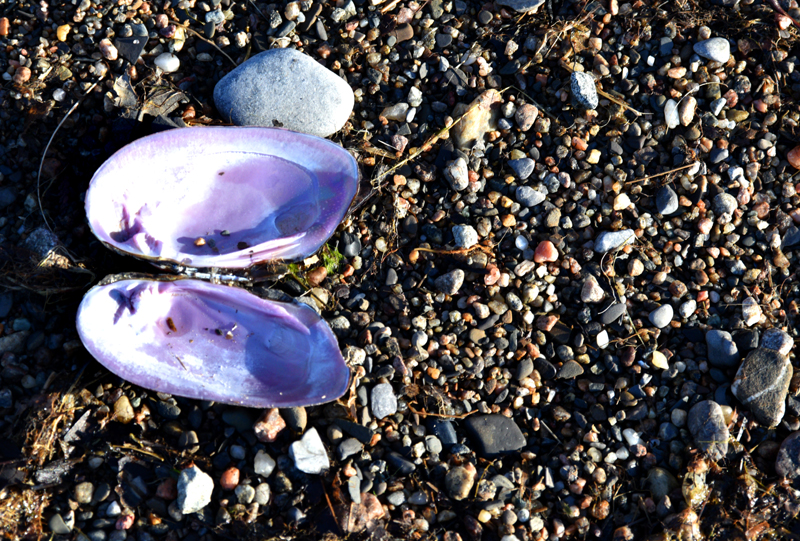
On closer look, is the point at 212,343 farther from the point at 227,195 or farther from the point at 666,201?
the point at 666,201

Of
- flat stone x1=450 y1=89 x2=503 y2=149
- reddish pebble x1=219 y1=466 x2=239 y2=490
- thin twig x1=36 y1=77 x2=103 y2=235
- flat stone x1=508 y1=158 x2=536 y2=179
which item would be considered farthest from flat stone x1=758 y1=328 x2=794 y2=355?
thin twig x1=36 y1=77 x2=103 y2=235

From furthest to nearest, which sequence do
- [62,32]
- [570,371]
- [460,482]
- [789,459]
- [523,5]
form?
[523,5] < [62,32] < [570,371] < [789,459] < [460,482]

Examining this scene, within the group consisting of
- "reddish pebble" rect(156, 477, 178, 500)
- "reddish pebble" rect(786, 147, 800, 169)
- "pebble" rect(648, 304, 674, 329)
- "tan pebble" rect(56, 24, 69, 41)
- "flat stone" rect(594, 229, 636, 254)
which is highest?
"tan pebble" rect(56, 24, 69, 41)

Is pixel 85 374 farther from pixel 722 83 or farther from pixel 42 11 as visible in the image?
pixel 722 83

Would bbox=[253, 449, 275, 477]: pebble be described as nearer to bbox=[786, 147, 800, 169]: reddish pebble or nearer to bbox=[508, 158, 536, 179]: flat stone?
bbox=[508, 158, 536, 179]: flat stone

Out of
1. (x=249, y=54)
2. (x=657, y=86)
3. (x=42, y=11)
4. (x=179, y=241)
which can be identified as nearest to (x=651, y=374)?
(x=657, y=86)

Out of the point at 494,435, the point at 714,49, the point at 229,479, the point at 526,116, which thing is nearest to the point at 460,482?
the point at 494,435
